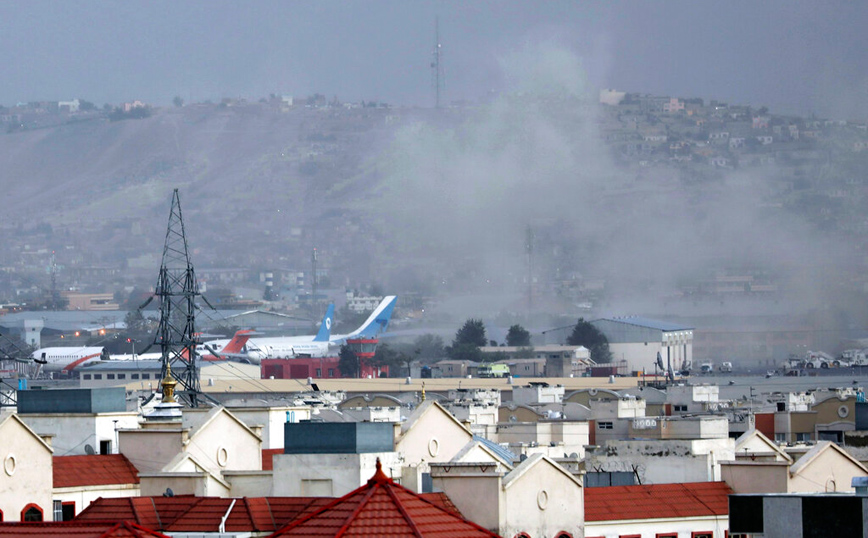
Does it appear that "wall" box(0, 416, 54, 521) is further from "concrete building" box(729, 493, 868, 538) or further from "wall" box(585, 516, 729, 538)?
"concrete building" box(729, 493, 868, 538)

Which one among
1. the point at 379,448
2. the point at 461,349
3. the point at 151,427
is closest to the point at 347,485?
the point at 379,448

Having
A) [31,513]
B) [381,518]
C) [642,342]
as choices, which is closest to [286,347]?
[642,342]

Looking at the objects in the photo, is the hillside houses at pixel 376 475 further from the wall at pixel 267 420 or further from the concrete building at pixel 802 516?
the concrete building at pixel 802 516

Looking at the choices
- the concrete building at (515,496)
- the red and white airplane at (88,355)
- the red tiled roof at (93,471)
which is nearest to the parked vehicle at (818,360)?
the red and white airplane at (88,355)

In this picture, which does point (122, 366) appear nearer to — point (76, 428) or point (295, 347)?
point (295, 347)

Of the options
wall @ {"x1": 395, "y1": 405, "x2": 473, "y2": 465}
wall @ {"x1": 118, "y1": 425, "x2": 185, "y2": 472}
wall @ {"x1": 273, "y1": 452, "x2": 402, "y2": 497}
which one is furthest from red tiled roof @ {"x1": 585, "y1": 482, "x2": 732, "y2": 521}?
wall @ {"x1": 118, "y1": 425, "x2": 185, "y2": 472}

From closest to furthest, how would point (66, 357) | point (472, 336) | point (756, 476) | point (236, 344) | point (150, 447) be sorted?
point (756, 476) < point (150, 447) < point (66, 357) < point (236, 344) < point (472, 336)

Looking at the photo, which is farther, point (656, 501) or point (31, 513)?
point (656, 501)
